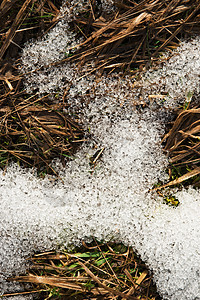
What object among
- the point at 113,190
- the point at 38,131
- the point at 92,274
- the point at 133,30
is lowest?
the point at 92,274

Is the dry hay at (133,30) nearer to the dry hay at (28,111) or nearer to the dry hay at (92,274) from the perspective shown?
the dry hay at (28,111)

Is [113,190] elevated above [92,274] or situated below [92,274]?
above

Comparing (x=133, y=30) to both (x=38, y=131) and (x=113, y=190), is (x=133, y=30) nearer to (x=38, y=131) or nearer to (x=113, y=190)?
(x=38, y=131)

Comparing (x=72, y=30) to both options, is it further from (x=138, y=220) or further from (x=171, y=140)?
(x=138, y=220)

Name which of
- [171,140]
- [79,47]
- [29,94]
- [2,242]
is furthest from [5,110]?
[171,140]

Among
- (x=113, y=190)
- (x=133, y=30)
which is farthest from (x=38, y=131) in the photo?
(x=133, y=30)

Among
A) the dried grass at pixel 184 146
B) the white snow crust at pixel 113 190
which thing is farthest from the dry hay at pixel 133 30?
the dried grass at pixel 184 146

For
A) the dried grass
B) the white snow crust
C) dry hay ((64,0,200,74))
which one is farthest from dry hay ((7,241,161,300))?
dry hay ((64,0,200,74))
